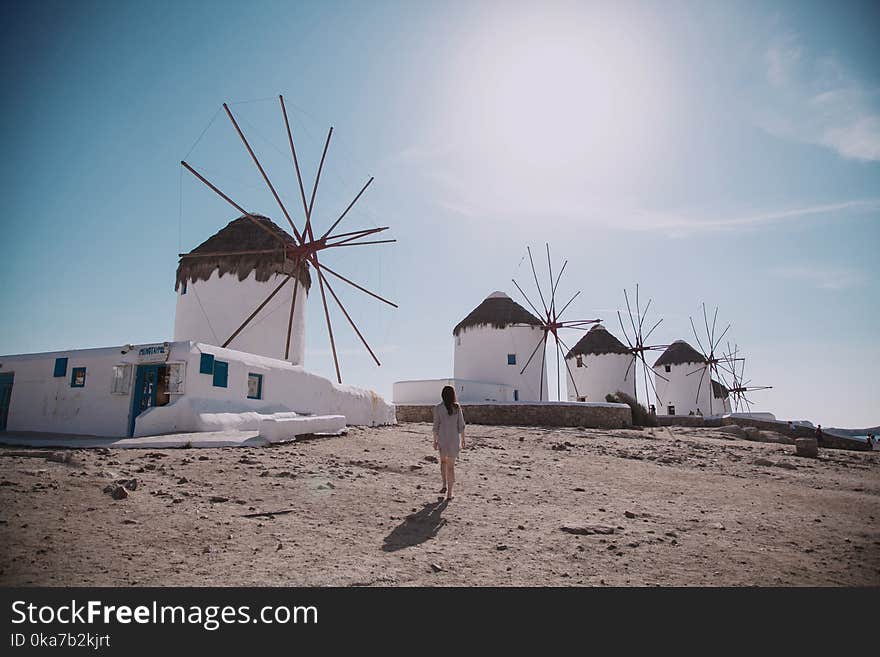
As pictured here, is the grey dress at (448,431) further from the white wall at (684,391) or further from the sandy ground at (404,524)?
the white wall at (684,391)

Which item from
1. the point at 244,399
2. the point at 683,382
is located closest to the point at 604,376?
the point at 683,382

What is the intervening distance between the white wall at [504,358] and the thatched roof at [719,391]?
19424 millimetres

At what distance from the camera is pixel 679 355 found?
3862cm

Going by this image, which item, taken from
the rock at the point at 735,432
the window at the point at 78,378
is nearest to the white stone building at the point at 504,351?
the rock at the point at 735,432

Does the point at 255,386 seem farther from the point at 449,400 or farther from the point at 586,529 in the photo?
the point at 586,529

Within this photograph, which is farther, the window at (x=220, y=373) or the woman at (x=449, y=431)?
the window at (x=220, y=373)

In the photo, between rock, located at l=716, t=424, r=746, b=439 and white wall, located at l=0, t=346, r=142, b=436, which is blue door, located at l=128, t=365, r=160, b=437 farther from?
rock, located at l=716, t=424, r=746, b=439

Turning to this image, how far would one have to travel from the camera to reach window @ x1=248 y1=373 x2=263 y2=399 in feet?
40.6

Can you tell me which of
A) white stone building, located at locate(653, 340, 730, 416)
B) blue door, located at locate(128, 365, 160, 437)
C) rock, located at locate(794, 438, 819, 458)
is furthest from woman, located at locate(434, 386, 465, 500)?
white stone building, located at locate(653, 340, 730, 416)

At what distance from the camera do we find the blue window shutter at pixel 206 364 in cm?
1106

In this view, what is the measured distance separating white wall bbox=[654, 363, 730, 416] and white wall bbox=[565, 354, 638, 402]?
4397mm

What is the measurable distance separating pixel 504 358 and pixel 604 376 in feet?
A: 32.5

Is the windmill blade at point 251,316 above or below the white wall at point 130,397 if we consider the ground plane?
above

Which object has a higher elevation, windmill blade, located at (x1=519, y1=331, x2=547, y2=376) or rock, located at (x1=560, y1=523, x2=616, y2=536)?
A: windmill blade, located at (x1=519, y1=331, x2=547, y2=376)
